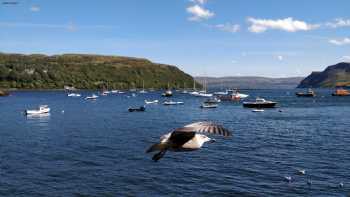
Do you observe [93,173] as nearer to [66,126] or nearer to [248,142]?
[248,142]

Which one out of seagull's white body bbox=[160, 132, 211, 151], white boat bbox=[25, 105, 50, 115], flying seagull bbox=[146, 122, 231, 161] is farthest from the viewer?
white boat bbox=[25, 105, 50, 115]

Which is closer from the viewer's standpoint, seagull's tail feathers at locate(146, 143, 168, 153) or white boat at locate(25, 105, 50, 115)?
seagull's tail feathers at locate(146, 143, 168, 153)

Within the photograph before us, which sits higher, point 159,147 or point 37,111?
point 159,147

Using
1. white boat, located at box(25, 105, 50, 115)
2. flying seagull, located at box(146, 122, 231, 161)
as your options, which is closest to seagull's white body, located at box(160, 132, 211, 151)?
flying seagull, located at box(146, 122, 231, 161)

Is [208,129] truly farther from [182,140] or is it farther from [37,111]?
[37,111]

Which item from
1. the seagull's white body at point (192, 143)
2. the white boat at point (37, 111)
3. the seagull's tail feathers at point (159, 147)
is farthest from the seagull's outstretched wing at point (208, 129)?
the white boat at point (37, 111)

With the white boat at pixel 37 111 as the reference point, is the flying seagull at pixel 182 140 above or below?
above

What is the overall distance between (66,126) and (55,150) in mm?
30193

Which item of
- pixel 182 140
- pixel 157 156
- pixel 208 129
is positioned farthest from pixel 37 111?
pixel 208 129

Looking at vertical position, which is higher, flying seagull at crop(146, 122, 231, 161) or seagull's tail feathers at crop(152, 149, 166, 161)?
flying seagull at crop(146, 122, 231, 161)

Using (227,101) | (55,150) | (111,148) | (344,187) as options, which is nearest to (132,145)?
(111,148)

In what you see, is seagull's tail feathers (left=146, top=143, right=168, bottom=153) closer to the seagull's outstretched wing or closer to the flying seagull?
the flying seagull

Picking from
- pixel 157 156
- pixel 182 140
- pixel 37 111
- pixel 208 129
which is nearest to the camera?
pixel 157 156

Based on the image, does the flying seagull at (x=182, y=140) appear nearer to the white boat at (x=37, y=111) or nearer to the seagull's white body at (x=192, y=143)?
the seagull's white body at (x=192, y=143)
